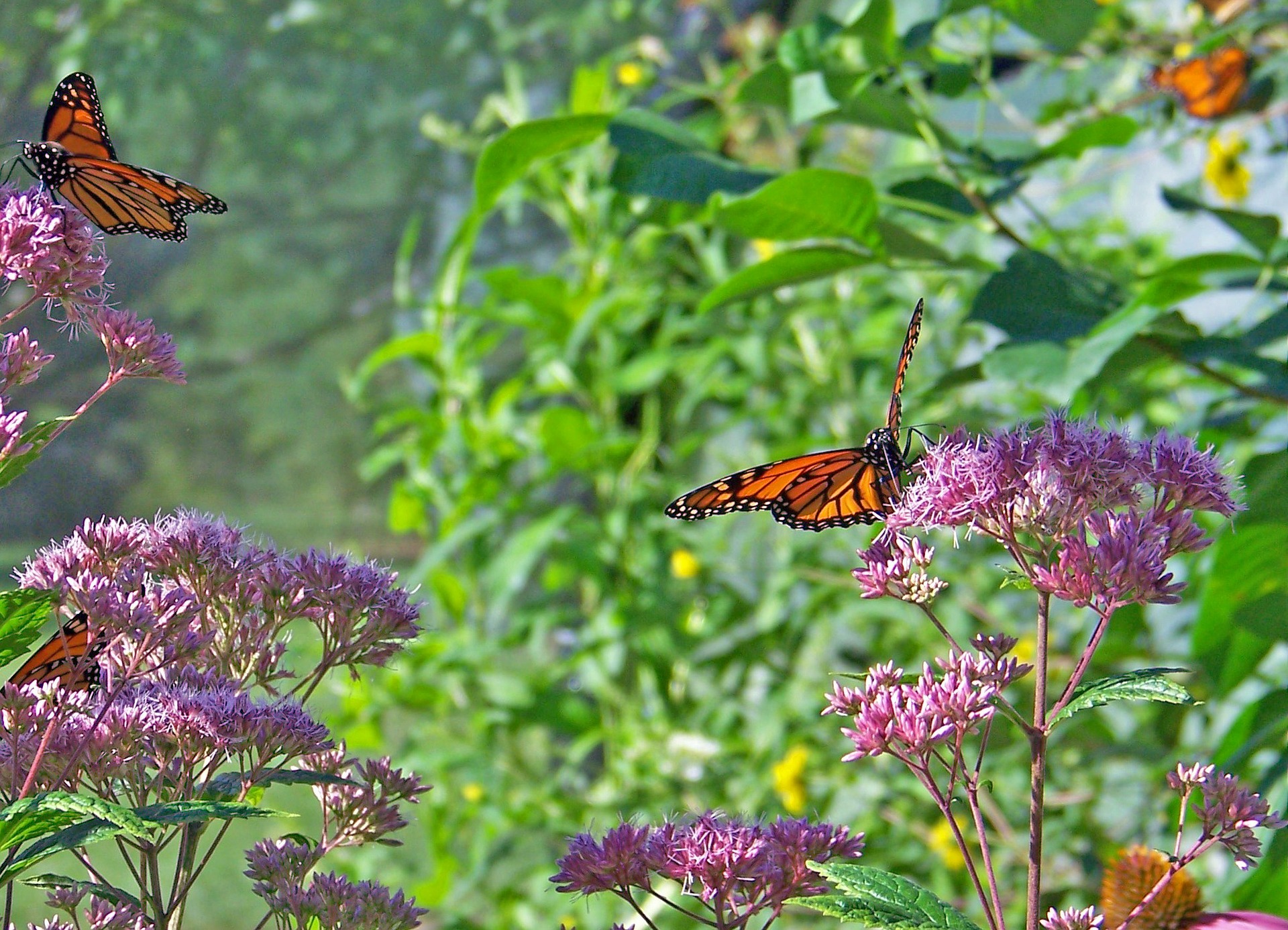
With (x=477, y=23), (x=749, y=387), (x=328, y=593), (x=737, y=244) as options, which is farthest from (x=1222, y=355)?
(x=477, y=23)

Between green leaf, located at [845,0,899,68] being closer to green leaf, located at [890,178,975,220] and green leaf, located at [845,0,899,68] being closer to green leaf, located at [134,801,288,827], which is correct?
green leaf, located at [890,178,975,220]

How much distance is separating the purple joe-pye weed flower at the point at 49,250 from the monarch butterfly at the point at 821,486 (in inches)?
12.4

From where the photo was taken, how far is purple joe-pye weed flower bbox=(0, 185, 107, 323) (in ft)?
1.49

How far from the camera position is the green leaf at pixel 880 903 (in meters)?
0.37

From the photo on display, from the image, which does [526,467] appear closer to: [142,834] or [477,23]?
[477,23]

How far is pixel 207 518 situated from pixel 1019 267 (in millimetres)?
518

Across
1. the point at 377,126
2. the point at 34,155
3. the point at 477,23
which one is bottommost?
the point at 34,155

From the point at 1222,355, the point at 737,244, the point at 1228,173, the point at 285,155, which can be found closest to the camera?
the point at 1222,355

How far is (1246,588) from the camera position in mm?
782

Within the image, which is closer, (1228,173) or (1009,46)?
(1228,173)

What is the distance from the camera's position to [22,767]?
0.44 m

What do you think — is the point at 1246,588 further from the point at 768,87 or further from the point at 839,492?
the point at 768,87

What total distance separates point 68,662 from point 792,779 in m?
1.40

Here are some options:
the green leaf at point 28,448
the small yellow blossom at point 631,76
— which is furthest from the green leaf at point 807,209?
the small yellow blossom at point 631,76
